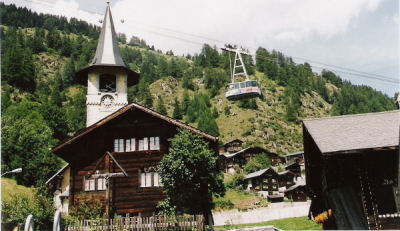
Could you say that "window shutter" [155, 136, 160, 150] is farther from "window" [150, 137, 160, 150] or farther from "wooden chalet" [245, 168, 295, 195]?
"wooden chalet" [245, 168, 295, 195]

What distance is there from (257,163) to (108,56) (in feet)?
197

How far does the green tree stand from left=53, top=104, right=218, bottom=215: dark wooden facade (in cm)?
225

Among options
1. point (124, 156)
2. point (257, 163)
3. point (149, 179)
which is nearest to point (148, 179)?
point (149, 179)

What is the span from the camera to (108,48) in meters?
34.2

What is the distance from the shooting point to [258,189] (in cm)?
7206

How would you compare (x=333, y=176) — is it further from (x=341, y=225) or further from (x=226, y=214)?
(x=226, y=214)

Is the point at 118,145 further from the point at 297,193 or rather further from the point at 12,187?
the point at 297,193

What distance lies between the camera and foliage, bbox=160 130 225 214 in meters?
20.2

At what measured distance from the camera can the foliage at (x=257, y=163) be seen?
84062 mm

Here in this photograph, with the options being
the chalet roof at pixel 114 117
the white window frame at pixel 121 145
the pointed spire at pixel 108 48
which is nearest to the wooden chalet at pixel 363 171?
the chalet roof at pixel 114 117

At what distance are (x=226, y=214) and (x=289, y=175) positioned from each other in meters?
37.9

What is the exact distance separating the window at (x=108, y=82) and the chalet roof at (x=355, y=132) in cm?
1962

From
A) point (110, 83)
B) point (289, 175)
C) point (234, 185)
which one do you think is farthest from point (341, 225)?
point (289, 175)

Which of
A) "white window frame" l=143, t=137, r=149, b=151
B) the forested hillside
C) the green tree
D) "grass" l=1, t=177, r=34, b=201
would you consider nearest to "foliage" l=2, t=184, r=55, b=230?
the green tree
